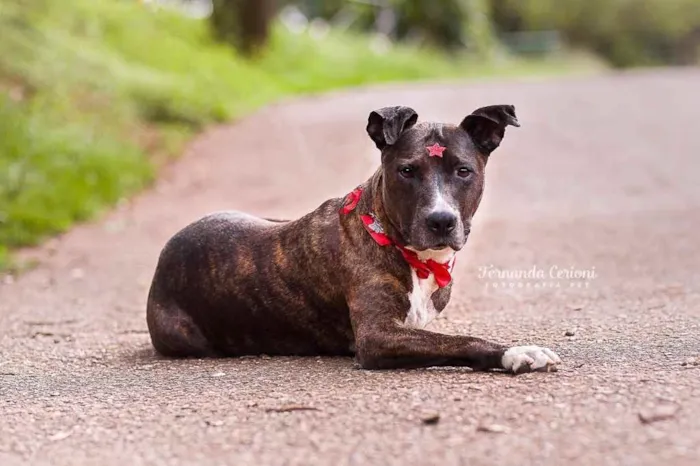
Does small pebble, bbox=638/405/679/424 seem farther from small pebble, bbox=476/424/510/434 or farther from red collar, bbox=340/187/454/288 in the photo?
red collar, bbox=340/187/454/288

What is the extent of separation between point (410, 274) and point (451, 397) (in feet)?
3.66

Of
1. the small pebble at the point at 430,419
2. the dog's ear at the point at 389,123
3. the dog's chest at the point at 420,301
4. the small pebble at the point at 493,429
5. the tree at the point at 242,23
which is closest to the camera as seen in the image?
the small pebble at the point at 493,429

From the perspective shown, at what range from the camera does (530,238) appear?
10.7 metres

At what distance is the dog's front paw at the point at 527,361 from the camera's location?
17.0 feet

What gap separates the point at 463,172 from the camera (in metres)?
5.57

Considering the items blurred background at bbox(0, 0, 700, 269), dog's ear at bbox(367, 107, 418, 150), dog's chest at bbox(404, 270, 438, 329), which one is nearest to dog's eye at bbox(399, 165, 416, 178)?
dog's ear at bbox(367, 107, 418, 150)

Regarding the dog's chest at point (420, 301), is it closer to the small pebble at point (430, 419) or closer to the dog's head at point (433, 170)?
the dog's head at point (433, 170)

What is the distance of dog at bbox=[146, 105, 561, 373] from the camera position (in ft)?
17.8

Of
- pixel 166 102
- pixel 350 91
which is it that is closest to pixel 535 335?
pixel 166 102

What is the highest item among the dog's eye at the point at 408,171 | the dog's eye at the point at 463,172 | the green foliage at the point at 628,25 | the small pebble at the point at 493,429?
the green foliage at the point at 628,25

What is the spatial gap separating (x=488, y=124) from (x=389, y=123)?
1.79 feet

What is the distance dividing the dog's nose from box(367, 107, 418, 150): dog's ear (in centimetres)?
52

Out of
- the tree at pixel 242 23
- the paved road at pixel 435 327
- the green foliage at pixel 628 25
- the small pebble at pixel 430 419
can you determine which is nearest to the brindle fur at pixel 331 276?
the paved road at pixel 435 327

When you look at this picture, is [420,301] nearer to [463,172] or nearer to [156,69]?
[463,172]
